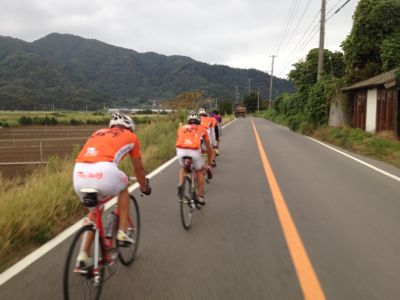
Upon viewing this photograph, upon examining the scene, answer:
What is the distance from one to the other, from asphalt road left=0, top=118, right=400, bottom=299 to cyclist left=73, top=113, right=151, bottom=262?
0.71 m

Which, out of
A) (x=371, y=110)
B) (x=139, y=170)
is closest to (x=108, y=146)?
(x=139, y=170)

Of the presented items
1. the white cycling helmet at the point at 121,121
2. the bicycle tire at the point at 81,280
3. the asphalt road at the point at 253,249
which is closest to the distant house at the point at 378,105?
the asphalt road at the point at 253,249

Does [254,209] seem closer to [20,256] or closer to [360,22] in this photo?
[20,256]

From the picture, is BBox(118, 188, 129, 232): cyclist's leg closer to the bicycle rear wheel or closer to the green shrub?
the bicycle rear wheel

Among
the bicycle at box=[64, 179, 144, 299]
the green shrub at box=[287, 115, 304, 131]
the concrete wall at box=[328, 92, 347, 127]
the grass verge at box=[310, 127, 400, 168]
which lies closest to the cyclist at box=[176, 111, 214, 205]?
the bicycle at box=[64, 179, 144, 299]

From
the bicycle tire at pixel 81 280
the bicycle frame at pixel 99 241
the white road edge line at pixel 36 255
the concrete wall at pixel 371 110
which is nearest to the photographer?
the bicycle tire at pixel 81 280

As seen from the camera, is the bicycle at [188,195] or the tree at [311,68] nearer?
the bicycle at [188,195]

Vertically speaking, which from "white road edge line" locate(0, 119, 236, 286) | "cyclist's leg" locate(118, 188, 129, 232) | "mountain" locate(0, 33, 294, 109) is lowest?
"white road edge line" locate(0, 119, 236, 286)

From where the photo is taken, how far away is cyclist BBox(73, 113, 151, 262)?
354 cm

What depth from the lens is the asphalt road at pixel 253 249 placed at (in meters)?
3.74

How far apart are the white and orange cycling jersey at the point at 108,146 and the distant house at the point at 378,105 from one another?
1652cm

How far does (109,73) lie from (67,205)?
182586 mm

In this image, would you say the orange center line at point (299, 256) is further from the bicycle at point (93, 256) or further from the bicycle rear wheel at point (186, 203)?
the bicycle at point (93, 256)

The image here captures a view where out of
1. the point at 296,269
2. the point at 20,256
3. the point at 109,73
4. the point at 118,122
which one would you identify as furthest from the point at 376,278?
the point at 109,73
